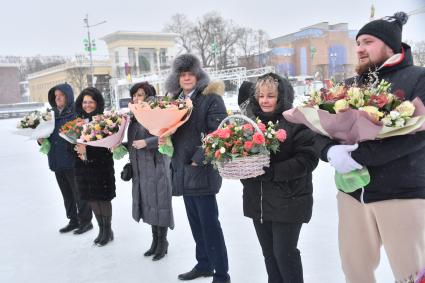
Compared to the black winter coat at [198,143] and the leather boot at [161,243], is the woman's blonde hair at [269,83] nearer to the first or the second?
the black winter coat at [198,143]

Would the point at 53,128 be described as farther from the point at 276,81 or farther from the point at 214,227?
the point at 276,81

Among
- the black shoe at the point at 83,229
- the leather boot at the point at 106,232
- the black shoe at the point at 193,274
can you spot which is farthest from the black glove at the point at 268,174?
the black shoe at the point at 83,229

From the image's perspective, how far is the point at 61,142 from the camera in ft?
15.8

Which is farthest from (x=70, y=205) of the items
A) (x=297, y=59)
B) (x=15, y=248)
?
(x=297, y=59)

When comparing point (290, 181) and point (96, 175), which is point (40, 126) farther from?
point (290, 181)

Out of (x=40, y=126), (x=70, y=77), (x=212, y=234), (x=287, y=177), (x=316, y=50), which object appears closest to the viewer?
(x=287, y=177)

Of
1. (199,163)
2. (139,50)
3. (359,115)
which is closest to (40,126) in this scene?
(199,163)

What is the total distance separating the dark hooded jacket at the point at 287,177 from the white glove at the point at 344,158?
450 mm

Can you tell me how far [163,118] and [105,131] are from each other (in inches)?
39.1

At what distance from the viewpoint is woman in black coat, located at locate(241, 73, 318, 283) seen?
8.14 feet

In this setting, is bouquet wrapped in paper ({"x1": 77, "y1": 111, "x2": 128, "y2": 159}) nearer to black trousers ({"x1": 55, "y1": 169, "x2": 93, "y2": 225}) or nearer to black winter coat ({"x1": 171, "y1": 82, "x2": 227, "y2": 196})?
black winter coat ({"x1": 171, "y1": 82, "x2": 227, "y2": 196})

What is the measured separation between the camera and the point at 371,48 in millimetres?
2201

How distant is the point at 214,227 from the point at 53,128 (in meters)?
2.64

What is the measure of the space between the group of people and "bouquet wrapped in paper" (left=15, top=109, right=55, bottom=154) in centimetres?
88
